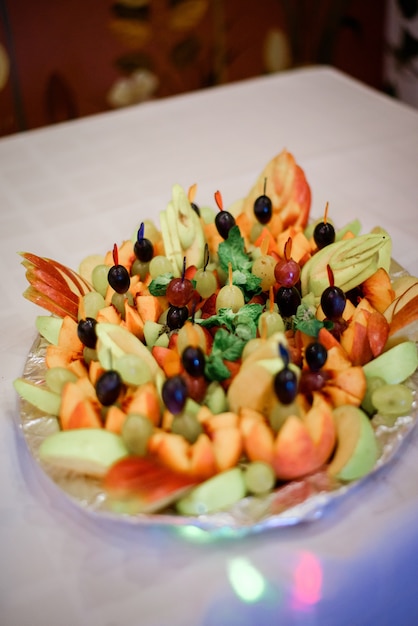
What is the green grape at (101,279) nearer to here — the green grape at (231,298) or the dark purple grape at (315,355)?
the green grape at (231,298)

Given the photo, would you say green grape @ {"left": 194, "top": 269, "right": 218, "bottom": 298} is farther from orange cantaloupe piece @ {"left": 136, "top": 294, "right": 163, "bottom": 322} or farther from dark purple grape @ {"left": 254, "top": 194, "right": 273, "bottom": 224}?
dark purple grape @ {"left": 254, "top": 194, "right": 273, "bottom": 224}

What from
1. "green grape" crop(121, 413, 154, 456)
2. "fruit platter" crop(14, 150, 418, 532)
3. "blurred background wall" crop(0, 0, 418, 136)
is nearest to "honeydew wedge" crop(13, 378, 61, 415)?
"fruit platter" crop(14, 150, 418, 532)

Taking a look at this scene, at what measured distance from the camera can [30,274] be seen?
841mm

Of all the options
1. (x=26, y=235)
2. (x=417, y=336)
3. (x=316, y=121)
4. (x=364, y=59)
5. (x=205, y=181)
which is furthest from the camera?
(x=364, y=59)

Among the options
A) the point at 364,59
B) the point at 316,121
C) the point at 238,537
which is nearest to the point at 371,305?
the point at 238,537

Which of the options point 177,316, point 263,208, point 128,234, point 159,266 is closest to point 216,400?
point 177,316

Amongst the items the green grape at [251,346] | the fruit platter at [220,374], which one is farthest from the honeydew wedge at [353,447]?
the green grape at [251,346]

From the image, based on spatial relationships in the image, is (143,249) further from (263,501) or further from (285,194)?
(263,501)

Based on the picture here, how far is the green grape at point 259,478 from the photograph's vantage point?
61 centimetres

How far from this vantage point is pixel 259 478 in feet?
2.00

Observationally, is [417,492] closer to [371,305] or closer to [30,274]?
[371,305]

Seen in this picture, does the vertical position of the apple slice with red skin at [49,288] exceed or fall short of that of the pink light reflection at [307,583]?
it exceeds it

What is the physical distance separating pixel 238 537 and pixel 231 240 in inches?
15.6

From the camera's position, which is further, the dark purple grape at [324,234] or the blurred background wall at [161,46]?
the blurred background wall at [161,46]
